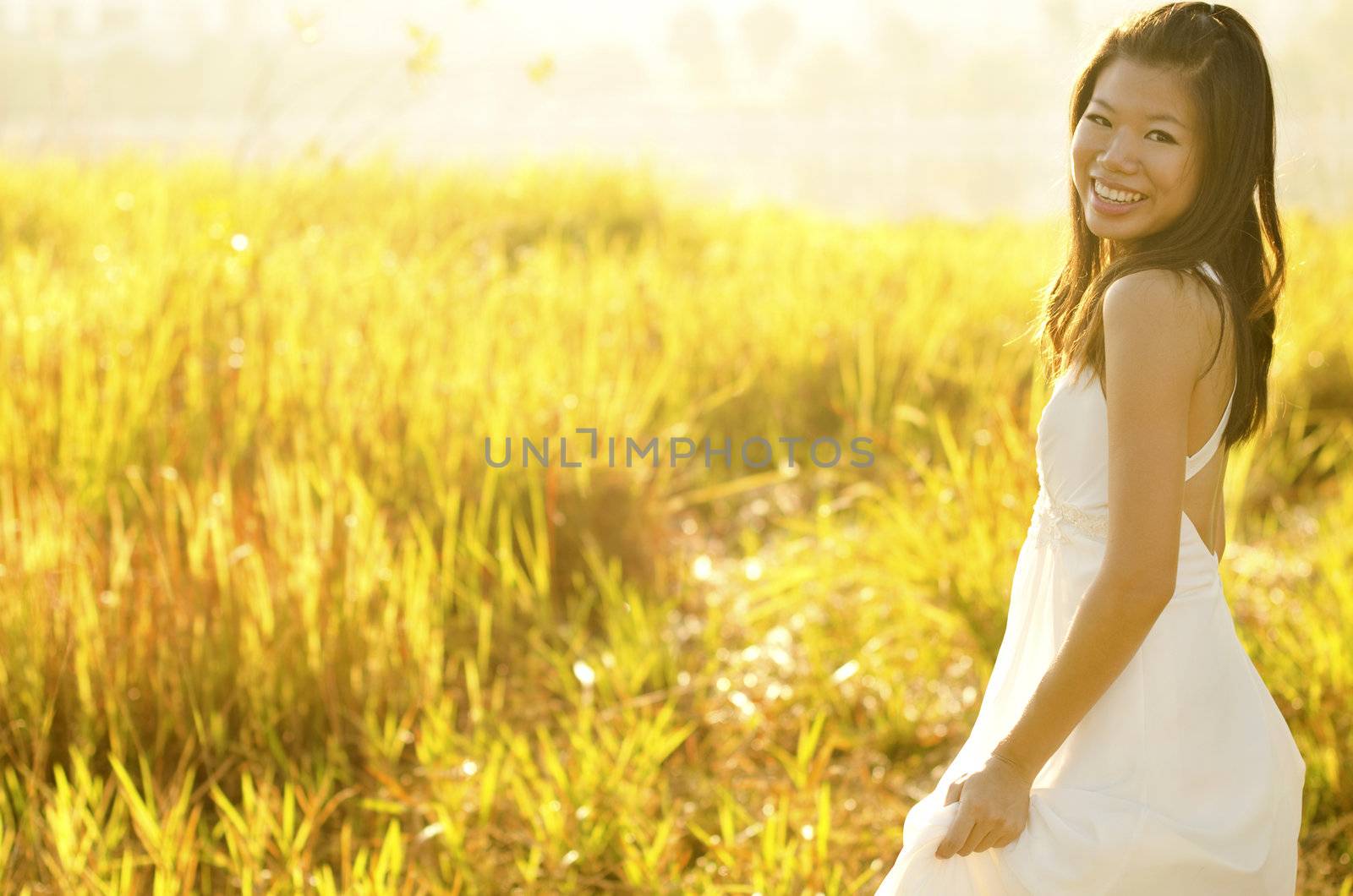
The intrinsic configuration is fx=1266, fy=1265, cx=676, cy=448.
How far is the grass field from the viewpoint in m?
1.83

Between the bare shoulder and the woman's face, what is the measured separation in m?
0.10

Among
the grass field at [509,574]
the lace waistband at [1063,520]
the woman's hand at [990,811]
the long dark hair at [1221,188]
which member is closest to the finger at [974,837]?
the woman's hand at [990,811]

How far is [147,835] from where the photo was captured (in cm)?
176

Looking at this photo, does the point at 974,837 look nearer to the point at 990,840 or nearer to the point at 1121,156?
the point at 990,840

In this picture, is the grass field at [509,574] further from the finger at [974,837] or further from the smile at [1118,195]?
the finger at [974,837]

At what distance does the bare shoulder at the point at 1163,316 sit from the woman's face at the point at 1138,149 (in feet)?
0.32

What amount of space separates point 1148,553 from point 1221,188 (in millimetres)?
342

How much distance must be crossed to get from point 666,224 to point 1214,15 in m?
5.00

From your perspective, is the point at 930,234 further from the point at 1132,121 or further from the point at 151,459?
the point at 1132,121

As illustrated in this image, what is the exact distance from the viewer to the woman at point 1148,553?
1022mm

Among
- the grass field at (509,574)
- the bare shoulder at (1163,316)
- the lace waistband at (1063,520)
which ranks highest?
the bare shoulder at (1163,316)

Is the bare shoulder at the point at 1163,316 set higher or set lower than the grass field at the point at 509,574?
higher

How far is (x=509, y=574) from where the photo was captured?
8.07 feet

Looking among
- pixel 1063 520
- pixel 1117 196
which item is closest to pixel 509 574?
pixel 1063 520
